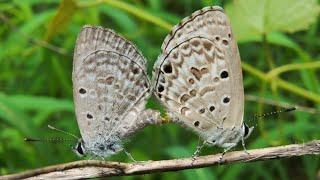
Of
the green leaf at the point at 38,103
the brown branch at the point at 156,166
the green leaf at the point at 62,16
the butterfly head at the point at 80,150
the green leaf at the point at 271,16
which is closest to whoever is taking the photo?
the brown branch at the point at 156,166

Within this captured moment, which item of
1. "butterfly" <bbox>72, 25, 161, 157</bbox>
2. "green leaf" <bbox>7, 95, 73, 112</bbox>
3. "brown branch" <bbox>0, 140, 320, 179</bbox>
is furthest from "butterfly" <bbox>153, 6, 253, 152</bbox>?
"green leaf" <bbox>7, 95, 73, 112</bbox>

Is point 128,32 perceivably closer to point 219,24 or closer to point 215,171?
point 215,171

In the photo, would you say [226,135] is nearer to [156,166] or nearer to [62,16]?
[156,166]

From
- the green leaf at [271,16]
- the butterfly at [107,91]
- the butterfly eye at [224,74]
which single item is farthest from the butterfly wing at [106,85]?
the green leaf at [271,16]

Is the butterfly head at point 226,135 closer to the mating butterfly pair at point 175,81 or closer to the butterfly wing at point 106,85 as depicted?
the mating butterfly pair at point 175,81

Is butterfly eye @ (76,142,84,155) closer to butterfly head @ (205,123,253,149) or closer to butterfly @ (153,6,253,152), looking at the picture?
butterfly @ (153,6,253,152)

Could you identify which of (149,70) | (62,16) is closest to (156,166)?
(62,16)

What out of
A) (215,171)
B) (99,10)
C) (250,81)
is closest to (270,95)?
(250,81)
